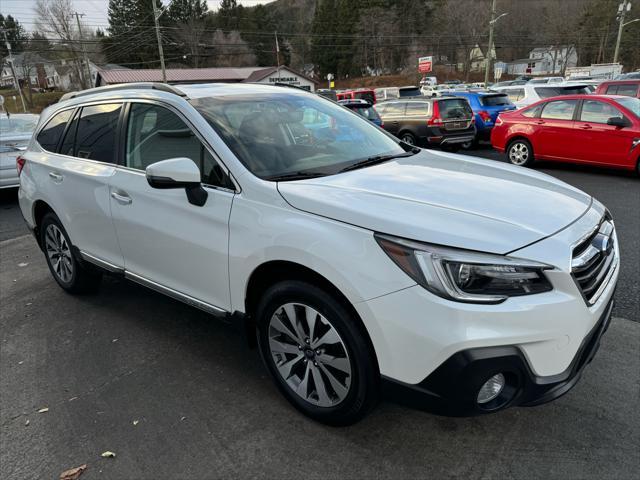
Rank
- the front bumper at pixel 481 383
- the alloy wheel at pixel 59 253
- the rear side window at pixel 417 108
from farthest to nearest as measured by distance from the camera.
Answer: the rear side window at pixel 417 108
the alloy wheel at pixel 59 253
the front bumper at pixel 481 383

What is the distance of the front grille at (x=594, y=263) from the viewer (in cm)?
209

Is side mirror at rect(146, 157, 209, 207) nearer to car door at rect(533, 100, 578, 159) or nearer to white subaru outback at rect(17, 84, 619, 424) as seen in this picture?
white subaru outback at rect(17, 84, 619, 424)

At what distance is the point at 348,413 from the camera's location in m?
2.42

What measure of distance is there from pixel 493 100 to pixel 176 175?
13.8m

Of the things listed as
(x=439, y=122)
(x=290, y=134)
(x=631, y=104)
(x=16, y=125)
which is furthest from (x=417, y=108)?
(x=290, y=134)

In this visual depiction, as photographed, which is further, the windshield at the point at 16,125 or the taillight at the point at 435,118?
the taillight at the point at 435,118

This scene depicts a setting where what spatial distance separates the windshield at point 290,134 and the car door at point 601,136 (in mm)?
7044

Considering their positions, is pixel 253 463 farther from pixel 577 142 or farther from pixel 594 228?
pixel 577 142

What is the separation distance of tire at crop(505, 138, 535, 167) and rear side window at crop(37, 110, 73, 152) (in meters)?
8.76

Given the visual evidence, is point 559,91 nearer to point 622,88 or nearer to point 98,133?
point 622,88

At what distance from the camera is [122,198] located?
332 cm

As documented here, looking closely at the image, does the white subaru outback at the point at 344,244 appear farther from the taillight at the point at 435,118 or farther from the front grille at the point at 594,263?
the taillight at the point at 435,118

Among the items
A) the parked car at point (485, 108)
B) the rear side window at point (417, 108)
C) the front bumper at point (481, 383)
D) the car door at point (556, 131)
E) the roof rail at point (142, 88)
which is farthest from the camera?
the parked car at point (485, 108)

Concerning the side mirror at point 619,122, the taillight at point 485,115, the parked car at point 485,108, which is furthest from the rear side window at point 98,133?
the taillight at point 485,115
